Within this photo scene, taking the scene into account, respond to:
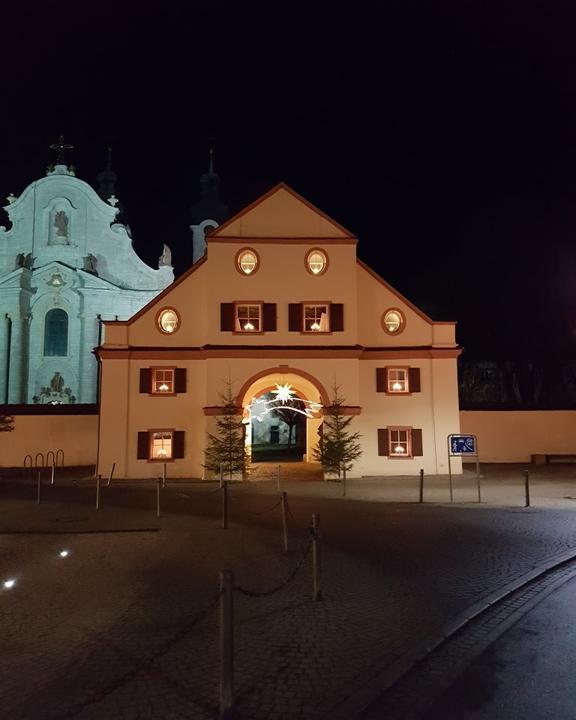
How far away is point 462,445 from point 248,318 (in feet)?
41.1

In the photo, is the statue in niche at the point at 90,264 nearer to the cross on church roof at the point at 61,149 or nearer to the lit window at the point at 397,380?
the cross on church roof at the point at 61,149

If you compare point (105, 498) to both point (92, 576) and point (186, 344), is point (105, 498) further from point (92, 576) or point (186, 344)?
point (92, 576)

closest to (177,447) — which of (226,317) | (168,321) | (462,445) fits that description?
(168,321)

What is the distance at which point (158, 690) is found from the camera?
5430 millimetres

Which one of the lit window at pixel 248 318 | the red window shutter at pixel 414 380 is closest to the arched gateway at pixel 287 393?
the lit window at pixel 248 318

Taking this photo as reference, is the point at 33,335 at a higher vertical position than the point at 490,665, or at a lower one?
higher

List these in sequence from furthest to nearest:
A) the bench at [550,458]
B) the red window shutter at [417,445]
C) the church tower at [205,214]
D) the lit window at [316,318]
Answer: the church tower at [205,214] < the bench at [550,458] < the lit window at [316,318] < the red window shutter at [417,445]

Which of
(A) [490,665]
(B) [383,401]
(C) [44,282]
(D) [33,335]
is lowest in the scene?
(A) [490,665]

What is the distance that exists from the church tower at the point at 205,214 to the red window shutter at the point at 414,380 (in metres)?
35.3

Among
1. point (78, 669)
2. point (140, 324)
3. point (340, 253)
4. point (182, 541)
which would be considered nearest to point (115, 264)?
point (140, 324)

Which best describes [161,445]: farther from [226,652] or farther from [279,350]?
[226,652]

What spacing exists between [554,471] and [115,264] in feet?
120

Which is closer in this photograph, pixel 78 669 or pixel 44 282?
pixel 78 669

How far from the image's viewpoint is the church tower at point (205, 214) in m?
59.9
